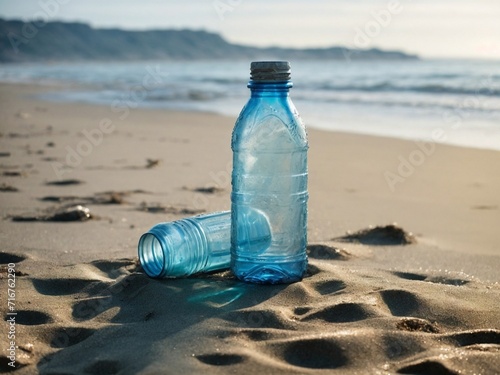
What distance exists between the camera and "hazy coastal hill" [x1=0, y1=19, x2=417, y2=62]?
92.8 metres

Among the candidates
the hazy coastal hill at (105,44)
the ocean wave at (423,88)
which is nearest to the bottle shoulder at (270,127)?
the ocean wave at (423,88)

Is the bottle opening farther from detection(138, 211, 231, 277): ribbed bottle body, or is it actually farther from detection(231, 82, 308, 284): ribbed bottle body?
detection(231, 82, 308, 284): ribbed bottle body

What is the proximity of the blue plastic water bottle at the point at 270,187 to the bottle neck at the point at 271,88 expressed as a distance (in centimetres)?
3

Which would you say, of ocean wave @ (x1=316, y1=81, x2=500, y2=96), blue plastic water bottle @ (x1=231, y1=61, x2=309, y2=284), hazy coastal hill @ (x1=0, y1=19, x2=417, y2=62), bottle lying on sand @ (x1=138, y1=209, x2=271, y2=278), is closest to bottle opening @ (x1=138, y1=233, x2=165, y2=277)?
bottle lying on sand @ (x1=138, y1=209, x2=271, y2=278)

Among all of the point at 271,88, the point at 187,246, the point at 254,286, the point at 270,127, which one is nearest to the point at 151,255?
the point at 187,246

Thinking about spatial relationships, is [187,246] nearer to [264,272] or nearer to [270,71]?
[264,272]

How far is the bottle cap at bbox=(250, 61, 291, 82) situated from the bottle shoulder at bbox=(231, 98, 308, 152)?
9 centimetres

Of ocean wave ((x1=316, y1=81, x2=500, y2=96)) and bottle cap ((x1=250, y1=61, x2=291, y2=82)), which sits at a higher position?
ocean wave ((x1=316, y1=81, x2=500, y2=96))

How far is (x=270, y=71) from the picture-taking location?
7.54 feet

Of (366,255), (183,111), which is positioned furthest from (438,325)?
(183,111)

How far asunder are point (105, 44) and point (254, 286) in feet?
356

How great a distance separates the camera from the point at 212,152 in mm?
7012

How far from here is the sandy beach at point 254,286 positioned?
1869mm

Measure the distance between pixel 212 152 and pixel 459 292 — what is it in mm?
4762
